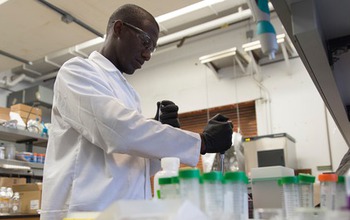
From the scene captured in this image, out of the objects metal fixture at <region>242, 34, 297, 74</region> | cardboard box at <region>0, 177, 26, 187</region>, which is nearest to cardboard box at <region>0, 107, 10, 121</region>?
cardboard box at <region>0, 177, 26, 187</region>

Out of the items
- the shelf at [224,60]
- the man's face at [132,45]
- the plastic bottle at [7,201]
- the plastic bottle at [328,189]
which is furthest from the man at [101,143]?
the shelf at [224,60]

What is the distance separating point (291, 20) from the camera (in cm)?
96

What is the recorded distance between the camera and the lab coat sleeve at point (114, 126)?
0.93 m

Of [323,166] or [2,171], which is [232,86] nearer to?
[323,166]

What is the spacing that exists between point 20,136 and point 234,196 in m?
3.50

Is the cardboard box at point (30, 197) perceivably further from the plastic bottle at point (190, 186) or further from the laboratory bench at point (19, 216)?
the plastic bottle at point (190, 186)

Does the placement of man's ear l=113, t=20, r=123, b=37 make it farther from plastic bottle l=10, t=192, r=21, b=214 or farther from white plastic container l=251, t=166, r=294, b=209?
plastic bottle l=10, t=192, r=21, b=214

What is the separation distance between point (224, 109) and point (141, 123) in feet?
12.1

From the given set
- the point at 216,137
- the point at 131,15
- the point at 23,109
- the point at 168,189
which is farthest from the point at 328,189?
the point at 23,109

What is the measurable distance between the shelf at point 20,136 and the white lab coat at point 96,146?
257 cm

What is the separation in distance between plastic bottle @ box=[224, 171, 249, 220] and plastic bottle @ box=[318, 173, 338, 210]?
0.49ft

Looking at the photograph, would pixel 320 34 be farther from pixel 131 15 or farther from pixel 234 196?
pixel 131 15

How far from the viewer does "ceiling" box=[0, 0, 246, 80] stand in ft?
9.18

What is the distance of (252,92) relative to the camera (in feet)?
14.1
